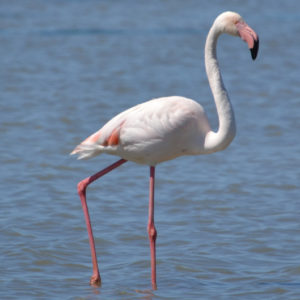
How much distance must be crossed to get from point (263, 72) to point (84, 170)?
20.3 feet

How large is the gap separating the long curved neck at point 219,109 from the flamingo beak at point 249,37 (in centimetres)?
16

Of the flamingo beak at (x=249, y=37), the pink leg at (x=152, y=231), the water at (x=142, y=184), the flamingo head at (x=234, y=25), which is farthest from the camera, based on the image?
the water at (x=142, y=184)

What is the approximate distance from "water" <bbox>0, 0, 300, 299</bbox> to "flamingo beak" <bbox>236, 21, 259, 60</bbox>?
65.5 inches

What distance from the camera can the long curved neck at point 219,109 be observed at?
5.39 m

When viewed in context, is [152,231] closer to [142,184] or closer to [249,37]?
[249,37]

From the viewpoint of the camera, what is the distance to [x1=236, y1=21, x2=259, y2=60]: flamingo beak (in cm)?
529

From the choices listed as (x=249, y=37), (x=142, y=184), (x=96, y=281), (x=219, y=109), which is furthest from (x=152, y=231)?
(x=142, y=184)

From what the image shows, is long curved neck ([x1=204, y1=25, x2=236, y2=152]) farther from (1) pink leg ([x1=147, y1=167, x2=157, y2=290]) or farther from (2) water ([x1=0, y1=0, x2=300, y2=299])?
(2) water ([x1=0, y1=0, x2=300, y2=299])

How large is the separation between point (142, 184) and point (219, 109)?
2.88 metres

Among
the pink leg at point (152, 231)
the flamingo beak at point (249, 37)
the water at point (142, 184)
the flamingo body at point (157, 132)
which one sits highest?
the flamingo beak at point (249, 37)

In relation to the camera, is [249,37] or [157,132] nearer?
[249,37]

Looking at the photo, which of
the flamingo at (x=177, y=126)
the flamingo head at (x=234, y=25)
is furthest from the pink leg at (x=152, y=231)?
the flamingo head at (x=234, y=25)

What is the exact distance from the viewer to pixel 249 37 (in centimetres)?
535

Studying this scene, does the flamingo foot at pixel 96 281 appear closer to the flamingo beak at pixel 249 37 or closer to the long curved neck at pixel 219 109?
the long curved neck at pixel 219 109
